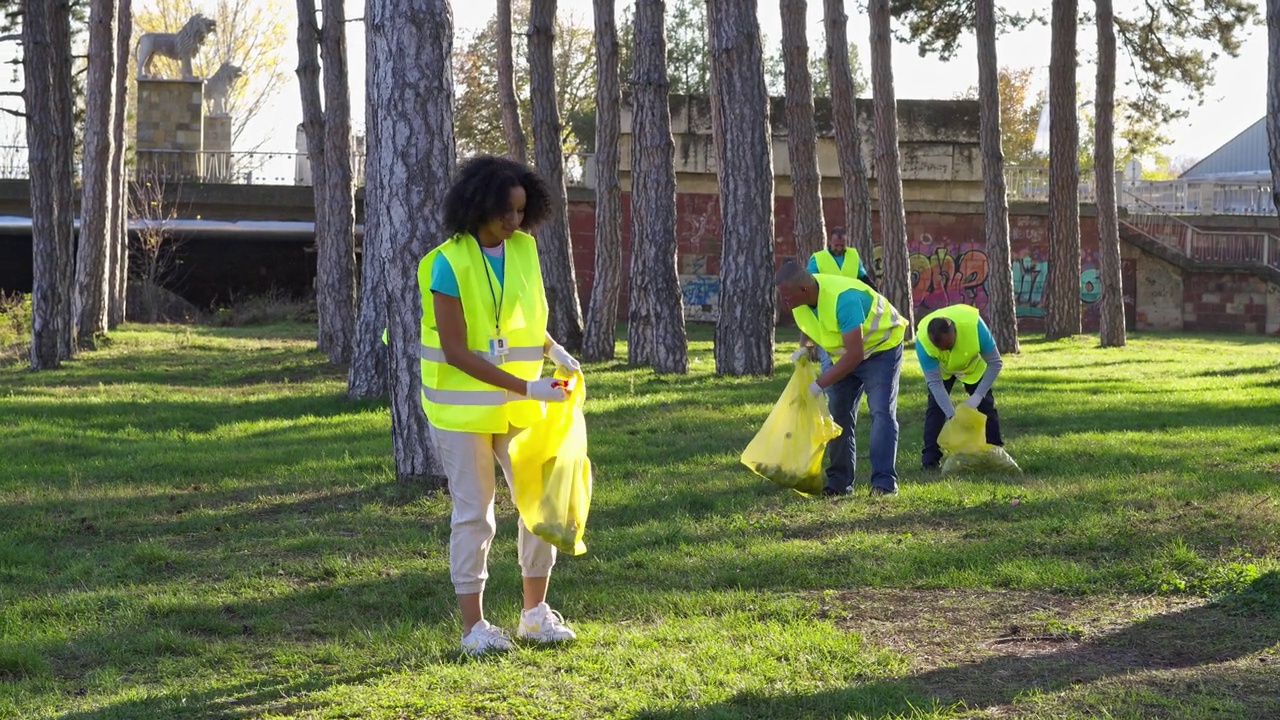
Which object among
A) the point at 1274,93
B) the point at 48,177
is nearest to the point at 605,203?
the point at 48,177

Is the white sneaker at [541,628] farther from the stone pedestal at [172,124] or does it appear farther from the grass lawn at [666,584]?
the stone pedestal at [172,124]

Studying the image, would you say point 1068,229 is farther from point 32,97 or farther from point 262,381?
point 32,97

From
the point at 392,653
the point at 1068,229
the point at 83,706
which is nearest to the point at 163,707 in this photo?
the point at 83,706

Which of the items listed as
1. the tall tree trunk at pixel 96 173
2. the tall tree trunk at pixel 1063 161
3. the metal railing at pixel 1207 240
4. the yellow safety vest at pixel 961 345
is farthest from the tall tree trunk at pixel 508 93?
the metal railing at pixel 1207 240

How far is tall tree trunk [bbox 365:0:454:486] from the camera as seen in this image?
9.28 m

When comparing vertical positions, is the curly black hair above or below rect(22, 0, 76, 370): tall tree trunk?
below

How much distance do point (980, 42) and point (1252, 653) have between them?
845 inches

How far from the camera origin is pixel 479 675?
211 inches

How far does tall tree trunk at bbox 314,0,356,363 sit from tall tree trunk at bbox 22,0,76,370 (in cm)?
332

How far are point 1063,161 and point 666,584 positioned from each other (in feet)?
72.6

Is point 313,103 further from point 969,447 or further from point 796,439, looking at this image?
point 796,439

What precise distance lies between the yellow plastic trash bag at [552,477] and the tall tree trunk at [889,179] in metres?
20.7

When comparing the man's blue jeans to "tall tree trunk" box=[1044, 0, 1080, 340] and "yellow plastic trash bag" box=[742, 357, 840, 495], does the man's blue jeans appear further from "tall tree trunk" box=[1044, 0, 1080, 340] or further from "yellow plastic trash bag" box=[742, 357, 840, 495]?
"tall tree trunk" box=[1044, 0, 1080, 340]

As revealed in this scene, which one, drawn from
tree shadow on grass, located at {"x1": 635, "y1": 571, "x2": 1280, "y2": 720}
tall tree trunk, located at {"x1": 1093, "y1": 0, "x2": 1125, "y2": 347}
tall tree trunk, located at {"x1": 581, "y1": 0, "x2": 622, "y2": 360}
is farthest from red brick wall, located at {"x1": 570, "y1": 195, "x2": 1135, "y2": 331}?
tree shadow on grass, located at {"x1": 635, "y1": 571, "x2": 1280, "y2": 720}
